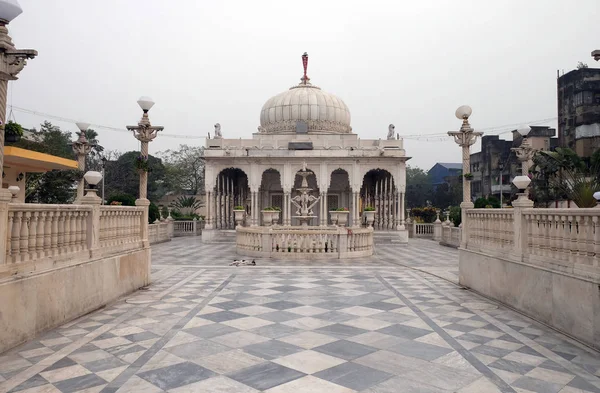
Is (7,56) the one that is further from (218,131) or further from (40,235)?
(218,131)

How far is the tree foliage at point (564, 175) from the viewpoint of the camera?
777 inches

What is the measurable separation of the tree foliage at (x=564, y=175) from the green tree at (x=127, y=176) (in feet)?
116

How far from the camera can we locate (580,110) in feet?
114

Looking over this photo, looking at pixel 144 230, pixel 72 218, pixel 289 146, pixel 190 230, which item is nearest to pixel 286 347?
pixel 72 218

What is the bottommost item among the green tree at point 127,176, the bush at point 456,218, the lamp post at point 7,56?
the bush at point 456,218

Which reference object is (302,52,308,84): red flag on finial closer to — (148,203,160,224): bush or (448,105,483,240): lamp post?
(148,203,160,224): bush

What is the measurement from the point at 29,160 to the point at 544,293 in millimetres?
18490

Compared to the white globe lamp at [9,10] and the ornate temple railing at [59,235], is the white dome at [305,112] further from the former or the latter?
the white globe lamp at [9,10]

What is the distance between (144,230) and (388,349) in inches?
271

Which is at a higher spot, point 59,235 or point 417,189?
point 417,189

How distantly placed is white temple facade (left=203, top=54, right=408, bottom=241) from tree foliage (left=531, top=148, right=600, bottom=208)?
321 inches

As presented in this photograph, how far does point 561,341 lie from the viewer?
5418mm

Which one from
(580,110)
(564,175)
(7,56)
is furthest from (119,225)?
→ (580,110)

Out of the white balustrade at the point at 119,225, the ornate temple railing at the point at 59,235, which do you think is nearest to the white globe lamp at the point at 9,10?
the ornate temple railing at the point at 59,235
